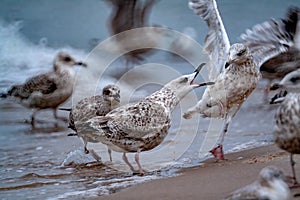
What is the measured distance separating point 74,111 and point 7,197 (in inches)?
68.9

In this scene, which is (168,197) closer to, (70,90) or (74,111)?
(74,111)

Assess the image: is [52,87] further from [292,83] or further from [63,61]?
[292,83]

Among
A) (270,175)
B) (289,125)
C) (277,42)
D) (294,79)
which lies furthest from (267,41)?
(270,175)

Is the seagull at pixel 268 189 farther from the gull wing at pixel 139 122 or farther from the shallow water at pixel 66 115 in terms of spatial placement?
the gull wing at pixel 139 122

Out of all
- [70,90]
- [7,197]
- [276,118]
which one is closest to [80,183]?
[7,197]

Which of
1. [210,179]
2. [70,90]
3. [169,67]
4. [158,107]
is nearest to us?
[210,179]

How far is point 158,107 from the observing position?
5.49 metres

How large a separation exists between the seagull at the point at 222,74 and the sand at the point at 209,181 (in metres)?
0.60

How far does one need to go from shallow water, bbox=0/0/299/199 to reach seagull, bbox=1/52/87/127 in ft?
0.58

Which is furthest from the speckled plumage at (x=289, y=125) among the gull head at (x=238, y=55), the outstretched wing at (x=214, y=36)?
the outstretched wing at (x=214, y=36)

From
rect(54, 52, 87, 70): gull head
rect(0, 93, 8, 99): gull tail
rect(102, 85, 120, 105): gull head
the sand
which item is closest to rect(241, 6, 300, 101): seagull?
rect(54, 52, 87, 70): gull head

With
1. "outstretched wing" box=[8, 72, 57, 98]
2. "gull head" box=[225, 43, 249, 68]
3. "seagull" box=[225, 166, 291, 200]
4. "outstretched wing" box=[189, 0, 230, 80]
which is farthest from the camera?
"outstretched wing" box=[8, 72, 57, 98]

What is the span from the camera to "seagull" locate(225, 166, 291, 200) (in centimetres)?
346

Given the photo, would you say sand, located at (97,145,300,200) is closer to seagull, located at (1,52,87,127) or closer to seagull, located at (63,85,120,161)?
seagull, located at (63,85,120,161)
